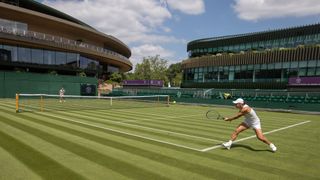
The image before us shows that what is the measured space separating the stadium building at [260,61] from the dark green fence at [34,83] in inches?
1177

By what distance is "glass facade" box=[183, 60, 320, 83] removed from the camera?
5189 centimetres

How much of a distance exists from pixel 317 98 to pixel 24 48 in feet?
163

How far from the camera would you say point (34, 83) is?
48.1 meters

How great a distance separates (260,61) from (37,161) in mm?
56221

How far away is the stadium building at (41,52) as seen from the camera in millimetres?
48250

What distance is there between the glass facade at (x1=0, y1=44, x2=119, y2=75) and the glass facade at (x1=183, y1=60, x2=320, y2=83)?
2591 centimetres

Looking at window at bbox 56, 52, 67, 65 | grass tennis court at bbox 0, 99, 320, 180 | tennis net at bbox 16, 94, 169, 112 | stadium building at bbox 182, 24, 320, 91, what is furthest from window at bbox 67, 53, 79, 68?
grass tennis court at bbox 0, 99, 320, 180

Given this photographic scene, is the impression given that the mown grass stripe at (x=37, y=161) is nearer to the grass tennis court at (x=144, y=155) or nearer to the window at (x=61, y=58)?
the grass tennis court at (x=144, y=155)

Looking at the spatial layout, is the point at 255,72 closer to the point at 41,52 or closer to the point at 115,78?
the point at 115,78

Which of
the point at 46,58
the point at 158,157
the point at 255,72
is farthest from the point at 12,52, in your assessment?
the point at 158,157

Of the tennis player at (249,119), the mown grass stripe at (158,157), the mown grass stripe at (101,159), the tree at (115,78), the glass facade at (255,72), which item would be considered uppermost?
the glass facade at (255,72)

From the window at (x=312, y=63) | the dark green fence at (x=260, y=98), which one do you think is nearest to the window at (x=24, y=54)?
the dark green fence at (x=260, y=98)

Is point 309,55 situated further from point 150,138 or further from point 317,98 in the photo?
point 150,138

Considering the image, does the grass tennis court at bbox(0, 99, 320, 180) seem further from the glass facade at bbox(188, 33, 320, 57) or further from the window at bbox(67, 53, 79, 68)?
Answer: the window at bbox(67, 53, 79, 68)
